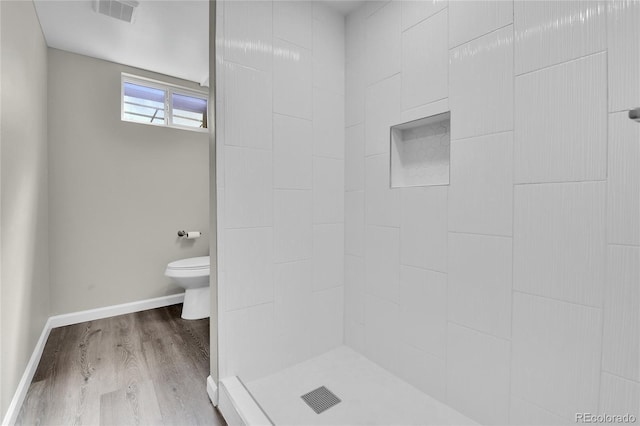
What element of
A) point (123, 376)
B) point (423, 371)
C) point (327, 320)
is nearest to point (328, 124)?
point (327, 320)

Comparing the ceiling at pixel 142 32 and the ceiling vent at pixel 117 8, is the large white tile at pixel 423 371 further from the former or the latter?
the ceiling vent at pixel 117 8

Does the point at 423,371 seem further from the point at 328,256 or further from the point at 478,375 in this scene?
the point at 328,256

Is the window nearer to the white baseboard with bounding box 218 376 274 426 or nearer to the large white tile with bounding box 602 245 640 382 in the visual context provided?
the white baseboard with bounding box 218 376 274 426

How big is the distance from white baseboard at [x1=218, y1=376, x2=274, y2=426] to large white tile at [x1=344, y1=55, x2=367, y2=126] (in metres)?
1.69

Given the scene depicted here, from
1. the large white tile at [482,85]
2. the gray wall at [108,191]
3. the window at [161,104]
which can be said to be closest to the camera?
the large white tile at [482,85]

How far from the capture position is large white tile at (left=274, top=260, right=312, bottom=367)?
5.89 ft

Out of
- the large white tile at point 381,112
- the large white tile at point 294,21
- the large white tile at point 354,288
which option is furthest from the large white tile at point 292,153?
the large white tile at point 354,288

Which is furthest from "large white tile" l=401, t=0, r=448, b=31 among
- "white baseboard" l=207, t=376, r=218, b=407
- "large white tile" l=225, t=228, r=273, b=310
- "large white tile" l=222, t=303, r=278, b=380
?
"white baseboard" l=207, t=376, r=218, b=407

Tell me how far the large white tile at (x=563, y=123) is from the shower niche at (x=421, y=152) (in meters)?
0.37

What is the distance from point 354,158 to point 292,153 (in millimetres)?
431

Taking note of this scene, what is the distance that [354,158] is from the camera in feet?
6.52

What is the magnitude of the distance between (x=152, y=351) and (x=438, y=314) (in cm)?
202

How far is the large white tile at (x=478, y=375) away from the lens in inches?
50.0

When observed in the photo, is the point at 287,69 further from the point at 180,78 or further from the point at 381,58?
the point at 180,78
